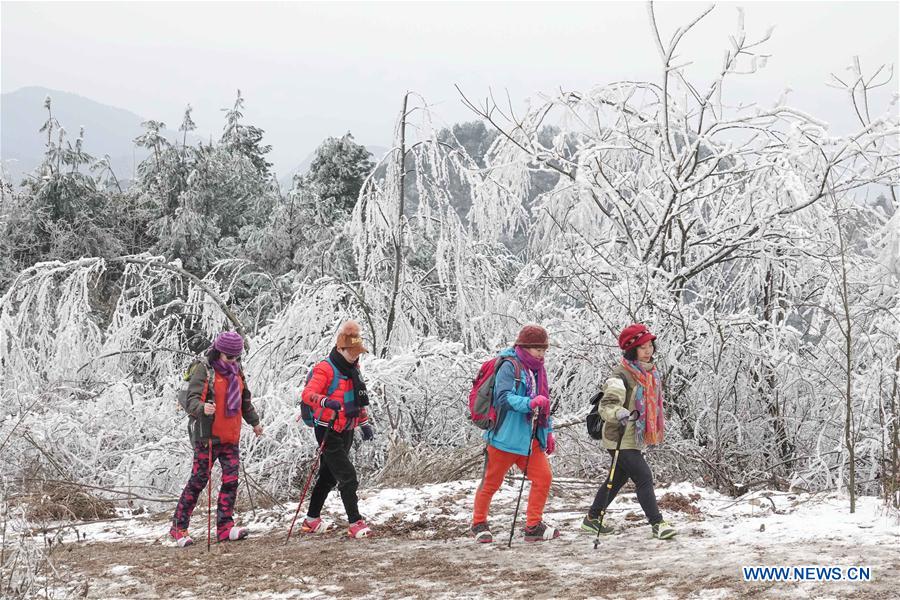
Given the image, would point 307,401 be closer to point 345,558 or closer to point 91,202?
point 345,558

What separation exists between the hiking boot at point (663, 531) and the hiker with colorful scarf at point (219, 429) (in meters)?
2.75

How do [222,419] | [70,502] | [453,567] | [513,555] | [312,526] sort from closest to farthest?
1. [453,567]
2. [513,555]
3. [222,419]
4. [312,526]
5. [70,502]

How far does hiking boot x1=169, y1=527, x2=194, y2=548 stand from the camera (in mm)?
5398

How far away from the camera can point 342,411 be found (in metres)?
5.29

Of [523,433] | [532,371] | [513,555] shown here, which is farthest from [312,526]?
[532,371]

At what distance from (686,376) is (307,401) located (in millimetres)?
3651

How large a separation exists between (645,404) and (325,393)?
213 cm

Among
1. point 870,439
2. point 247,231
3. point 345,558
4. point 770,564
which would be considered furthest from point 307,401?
point 247,231

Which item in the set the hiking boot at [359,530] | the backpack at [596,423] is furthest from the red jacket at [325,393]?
the backpack at [596,423]

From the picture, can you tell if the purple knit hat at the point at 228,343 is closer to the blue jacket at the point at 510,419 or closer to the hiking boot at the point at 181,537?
the hiking boot at the point at 181,537

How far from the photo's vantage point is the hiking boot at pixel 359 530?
530cm

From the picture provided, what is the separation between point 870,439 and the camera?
231 inches

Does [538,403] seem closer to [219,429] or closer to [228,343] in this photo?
[228,343]

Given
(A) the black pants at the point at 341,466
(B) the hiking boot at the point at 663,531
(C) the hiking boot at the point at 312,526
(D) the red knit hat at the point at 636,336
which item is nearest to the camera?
(B) the hiking boot at the point at 663,531
